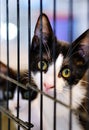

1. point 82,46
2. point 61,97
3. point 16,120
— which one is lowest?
point 16,120

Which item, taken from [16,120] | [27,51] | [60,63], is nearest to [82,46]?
[60,63]

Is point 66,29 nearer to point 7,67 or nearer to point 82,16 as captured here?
point 82,16

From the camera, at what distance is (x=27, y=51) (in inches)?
35.2

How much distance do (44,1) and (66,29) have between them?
10 centimetres

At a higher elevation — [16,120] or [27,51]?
[27,51]

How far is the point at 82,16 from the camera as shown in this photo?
73 cm

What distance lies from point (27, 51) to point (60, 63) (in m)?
0.13

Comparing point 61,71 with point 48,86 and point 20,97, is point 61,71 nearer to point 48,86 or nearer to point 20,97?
point 48,86

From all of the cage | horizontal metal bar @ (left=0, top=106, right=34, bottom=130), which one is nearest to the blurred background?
the cage

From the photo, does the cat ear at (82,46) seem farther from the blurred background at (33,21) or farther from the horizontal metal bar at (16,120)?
the horizontal metal bar at (16,120)

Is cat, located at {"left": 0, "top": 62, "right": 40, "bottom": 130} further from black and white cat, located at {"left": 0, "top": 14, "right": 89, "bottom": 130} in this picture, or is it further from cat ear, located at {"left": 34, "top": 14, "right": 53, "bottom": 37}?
cat ear, located at {"left": 34, "top": 14, "right": 53, "bottom": 37}

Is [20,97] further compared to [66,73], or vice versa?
[20,97]

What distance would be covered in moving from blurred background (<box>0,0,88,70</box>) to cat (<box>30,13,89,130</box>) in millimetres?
17

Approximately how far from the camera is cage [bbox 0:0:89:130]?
74 cm
